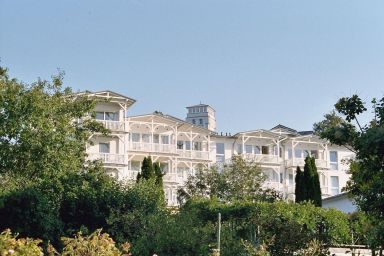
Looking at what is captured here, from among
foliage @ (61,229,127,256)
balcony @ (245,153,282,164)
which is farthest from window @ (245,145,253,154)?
foliage @ (61,229,127,256)

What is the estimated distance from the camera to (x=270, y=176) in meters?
57.7

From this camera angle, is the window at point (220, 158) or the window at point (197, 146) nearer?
the window at point (197, 146)

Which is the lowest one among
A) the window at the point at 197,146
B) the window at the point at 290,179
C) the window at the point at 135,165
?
the window at the point at 290,179

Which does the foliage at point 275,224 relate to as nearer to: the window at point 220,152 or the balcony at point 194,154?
the balcony at point 194,154

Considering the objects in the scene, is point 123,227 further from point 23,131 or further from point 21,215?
point 23,131

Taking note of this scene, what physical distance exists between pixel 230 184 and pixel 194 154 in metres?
12.4

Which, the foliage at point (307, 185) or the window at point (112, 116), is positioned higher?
the window at point (112, 116)

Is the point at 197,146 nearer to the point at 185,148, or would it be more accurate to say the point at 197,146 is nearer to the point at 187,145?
the point at 187,145

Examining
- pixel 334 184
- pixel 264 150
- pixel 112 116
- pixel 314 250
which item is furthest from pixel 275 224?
pixel 334 184

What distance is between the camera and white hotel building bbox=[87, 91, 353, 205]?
48500mm

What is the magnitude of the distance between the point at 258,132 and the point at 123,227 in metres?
37.3

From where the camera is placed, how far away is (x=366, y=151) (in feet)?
36.1

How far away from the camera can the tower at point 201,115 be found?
88.9 meters

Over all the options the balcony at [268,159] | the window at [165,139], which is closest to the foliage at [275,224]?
the window at [165,139]
